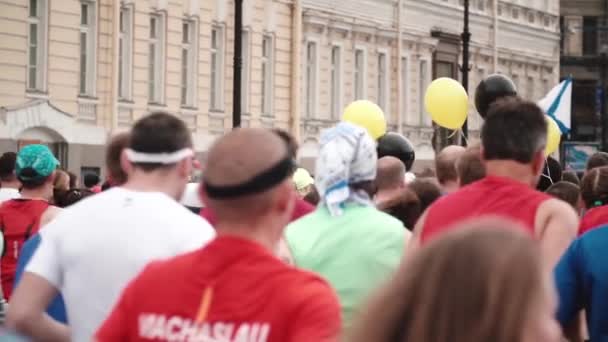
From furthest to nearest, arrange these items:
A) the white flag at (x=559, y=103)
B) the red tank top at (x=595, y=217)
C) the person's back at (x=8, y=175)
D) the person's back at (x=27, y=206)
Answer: the white flag at (x=559, y=103) → the person's back at (x=8, y=175) → the person's back at (x=27, y=206) → the red tank top at (x=595, y=217)

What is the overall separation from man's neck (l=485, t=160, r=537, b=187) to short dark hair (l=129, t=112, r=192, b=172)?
127cm

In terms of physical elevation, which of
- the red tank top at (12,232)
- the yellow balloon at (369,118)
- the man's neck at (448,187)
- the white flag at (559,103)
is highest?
the white flag at (559,103)

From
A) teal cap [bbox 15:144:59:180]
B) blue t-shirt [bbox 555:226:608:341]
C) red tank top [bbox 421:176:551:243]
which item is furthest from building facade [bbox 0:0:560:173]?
blue t-shirt [bbox 555:226:608:341]

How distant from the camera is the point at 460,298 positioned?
3.64m

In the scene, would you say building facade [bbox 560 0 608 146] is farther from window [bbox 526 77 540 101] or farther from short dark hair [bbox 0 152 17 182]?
short dark hair [bbox 0 152 17 182]

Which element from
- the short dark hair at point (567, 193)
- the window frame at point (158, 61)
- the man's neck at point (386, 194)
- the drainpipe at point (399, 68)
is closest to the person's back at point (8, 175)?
the short dark hair at point (567, 193)

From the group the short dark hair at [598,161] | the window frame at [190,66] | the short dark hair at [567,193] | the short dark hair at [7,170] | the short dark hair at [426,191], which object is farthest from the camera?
the window frame at [190,66]

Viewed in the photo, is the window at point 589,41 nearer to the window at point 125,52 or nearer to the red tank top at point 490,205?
the window at point 125,52

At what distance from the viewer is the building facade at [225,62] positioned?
31000 mm

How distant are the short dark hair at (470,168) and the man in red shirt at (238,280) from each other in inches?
124

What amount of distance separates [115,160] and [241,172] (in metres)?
2.86

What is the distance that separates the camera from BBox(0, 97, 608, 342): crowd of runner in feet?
12.0

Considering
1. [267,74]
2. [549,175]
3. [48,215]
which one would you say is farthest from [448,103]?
[267,74]

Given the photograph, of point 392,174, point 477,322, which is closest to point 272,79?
point 392,174
